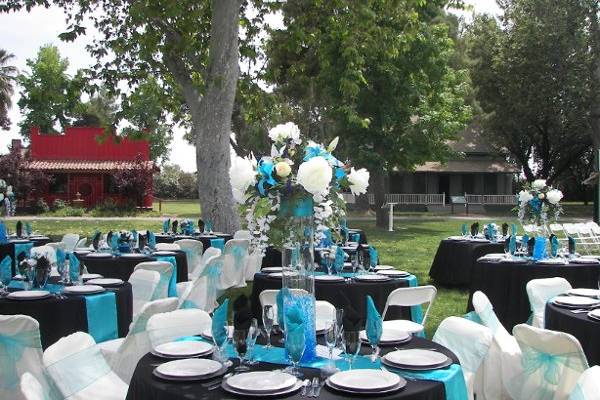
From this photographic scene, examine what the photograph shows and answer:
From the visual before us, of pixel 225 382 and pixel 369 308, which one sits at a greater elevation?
pixel 369 308

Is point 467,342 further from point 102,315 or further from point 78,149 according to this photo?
point 78,149

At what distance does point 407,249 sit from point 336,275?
37.6ft

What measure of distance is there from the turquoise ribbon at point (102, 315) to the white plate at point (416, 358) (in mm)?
3117

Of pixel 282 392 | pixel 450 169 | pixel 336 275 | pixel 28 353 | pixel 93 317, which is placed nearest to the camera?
pixel 282 392

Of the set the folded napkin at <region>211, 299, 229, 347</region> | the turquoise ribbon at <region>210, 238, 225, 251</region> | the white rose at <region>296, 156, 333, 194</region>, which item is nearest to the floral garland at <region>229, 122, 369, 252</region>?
the white rose at <region>296, 156, 333, 194</region>

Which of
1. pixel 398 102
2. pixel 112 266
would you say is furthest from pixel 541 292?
pixel 398 102

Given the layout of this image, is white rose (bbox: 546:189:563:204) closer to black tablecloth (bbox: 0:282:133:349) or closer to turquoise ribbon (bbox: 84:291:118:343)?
turquoise ribbon (bbox: 84:291:118:343)

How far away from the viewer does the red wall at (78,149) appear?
38562 millimetres

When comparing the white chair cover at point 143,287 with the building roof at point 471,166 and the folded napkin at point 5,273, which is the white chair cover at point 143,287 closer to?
the folded napkin at point 5,273

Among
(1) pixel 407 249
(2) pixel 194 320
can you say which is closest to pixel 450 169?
(1) pixel 407 249

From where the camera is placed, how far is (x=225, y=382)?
10.3 feet

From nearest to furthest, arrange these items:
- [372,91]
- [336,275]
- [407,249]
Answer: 1. [336,275]
2. [407,249]
3. [372,91]

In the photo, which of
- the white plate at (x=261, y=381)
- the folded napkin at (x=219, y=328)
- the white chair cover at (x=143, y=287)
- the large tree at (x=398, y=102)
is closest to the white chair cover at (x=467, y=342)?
the white plate at (x=261, y=381)

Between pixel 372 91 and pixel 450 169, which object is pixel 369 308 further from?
pixel 450 169
